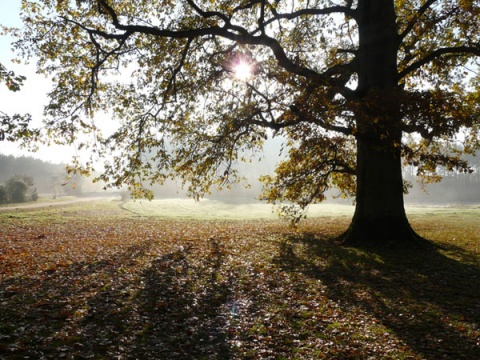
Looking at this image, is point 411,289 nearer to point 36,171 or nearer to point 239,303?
point 239,303

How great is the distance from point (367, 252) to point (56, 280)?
10.1 m

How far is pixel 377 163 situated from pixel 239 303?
8960mm

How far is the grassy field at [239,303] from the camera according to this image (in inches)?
219

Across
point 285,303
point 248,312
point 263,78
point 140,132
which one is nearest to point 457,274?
point 285,303

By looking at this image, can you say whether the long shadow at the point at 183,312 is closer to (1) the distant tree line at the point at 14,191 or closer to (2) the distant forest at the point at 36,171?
(1) the distant tree line at the point at 14,191

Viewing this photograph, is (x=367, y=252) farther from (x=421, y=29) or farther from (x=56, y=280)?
(x=56, y=280)

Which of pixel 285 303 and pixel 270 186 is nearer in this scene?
pixel 285 303

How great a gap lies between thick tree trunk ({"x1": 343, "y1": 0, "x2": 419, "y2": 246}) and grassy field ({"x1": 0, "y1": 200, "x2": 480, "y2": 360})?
140 centimetres

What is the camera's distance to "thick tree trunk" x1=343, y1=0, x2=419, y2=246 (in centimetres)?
1344

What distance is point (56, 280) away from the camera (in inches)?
355

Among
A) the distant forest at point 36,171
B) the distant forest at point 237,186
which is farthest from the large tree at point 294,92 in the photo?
the distant forest at point 36,171

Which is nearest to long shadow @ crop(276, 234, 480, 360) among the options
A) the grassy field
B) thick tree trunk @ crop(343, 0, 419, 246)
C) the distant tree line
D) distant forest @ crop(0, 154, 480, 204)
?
the grassy field

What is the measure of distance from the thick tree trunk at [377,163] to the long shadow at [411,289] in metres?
1.23

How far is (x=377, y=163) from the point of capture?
13.8m
